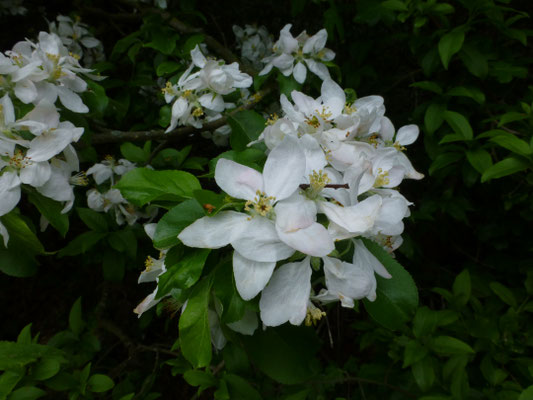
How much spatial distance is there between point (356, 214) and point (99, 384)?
1.11 metres

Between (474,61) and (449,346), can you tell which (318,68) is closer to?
(474,61)

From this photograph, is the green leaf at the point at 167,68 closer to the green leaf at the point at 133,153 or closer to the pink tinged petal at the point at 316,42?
the green leaf at the point at 133,153

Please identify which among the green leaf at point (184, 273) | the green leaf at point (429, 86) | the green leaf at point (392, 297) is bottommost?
the green leaf at point (429, 86)

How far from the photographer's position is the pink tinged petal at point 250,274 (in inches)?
28.6

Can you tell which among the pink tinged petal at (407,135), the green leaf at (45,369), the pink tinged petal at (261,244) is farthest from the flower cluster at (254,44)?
the pink tinged petal at (261,244)

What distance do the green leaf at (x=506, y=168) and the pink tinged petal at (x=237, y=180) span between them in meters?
0.96

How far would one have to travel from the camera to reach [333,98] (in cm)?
117

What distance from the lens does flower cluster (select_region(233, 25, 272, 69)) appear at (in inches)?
107

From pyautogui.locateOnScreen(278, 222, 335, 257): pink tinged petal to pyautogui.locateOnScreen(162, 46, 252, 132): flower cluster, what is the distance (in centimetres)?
95

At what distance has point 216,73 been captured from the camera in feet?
4.93

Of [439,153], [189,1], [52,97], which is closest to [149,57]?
[189,1]

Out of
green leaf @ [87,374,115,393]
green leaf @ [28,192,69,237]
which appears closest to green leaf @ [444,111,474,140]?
green leaf @ [28,192,69,237]

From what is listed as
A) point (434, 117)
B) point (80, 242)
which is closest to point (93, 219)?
point (80, 242)

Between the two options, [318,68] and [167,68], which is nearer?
[318,68]
